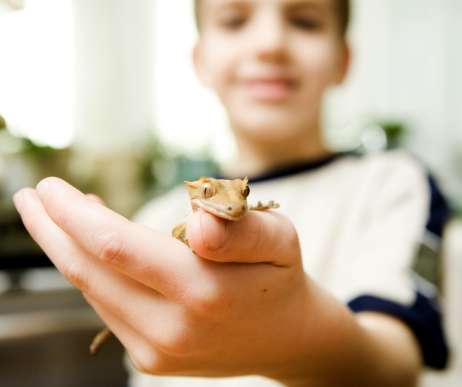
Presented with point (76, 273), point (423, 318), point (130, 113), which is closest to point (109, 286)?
point (76, 273)

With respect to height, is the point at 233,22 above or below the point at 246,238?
above

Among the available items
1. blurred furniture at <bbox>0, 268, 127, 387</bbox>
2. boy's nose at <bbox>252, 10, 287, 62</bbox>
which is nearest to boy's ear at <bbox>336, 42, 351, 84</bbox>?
boy's nose at <bbox>252, 10, 287, 62</bbox>

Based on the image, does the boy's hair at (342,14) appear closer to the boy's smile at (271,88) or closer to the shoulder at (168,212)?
the boy's smile at (271,88)

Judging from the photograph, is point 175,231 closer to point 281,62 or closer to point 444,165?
point 281,62

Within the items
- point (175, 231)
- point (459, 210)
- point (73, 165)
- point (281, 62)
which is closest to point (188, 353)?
point (175, 231)

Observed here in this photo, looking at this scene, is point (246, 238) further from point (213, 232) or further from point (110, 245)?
point (110, 245)

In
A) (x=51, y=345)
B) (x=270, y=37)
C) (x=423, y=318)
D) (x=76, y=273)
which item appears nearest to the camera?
(x=76, y=273)
